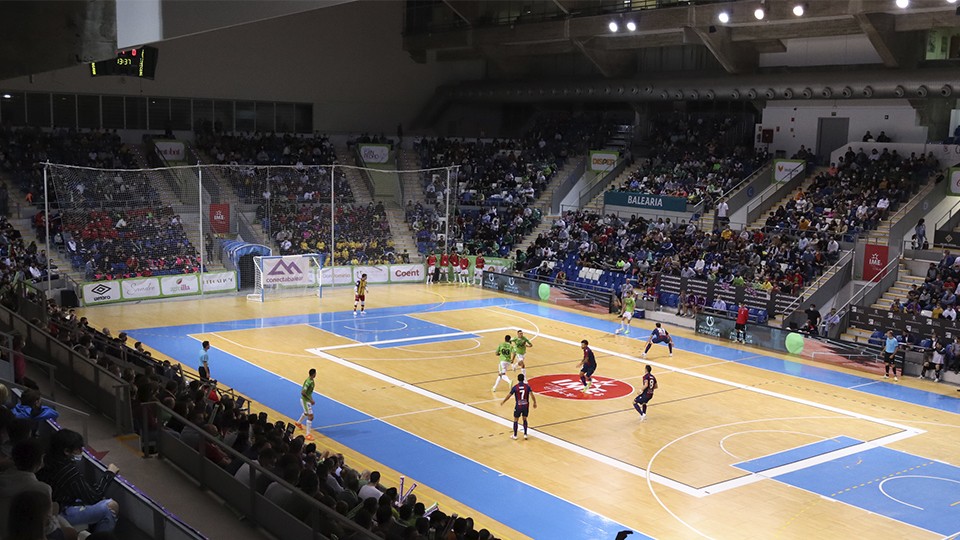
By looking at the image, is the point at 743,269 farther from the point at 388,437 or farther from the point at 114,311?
the point at 114,311

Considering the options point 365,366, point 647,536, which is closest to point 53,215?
point 365,366

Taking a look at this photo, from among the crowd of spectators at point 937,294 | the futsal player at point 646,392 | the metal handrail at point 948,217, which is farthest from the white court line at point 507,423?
the metal handrail at point 948,217

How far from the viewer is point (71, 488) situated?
24.1 ft

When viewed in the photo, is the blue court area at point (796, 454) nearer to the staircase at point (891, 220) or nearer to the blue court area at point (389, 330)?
the blue court area at point (389, 330)

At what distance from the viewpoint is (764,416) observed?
906 inches

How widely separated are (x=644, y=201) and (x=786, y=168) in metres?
6.87

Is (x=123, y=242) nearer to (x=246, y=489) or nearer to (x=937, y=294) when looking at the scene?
(x=246, y=489)

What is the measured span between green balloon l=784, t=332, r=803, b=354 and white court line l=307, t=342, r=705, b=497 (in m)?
13.2

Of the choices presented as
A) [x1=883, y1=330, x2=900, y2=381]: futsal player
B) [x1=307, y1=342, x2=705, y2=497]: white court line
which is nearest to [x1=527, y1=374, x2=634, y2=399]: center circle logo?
[x1=307, y1=342, x2=705, y2=497]: white court line

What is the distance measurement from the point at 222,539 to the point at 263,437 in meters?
2.84

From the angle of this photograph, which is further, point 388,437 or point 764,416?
point 764,416

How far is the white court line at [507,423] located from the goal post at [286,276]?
32.2 ft

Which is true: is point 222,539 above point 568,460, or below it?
above

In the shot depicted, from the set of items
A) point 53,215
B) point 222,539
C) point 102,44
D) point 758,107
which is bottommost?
point 222,539
